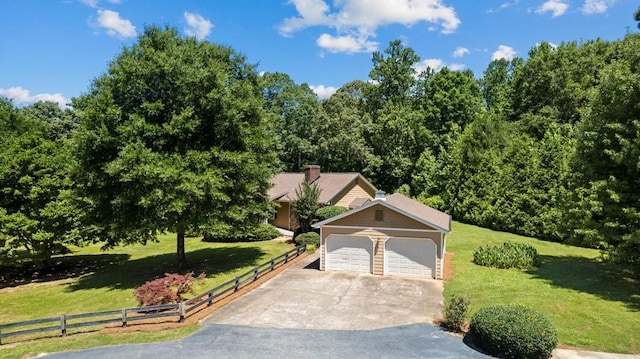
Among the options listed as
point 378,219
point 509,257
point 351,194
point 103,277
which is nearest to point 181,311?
point 378,219

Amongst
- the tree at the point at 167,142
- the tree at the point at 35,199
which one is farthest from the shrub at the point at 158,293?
the tree at the point at 35,199

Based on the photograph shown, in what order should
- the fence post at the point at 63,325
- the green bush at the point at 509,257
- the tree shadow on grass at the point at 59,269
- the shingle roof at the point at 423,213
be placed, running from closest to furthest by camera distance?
1. the fence post at the point at 63,325
2. the shingle roof at the point at 423,213
3. the green bush at the point at 509,257
4. the tree shadow on grass at the point at 59,269

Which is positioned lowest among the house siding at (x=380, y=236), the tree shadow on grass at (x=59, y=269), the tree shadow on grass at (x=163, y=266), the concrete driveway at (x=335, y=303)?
the tree shadow on grass at (x=59, y=269)

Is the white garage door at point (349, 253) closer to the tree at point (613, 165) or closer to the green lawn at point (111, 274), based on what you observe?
the green lawn at point (111, 274)

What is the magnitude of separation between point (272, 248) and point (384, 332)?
56.6 ft

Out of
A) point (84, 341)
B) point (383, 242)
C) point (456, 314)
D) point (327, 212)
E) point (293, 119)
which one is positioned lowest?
point (84, 341)

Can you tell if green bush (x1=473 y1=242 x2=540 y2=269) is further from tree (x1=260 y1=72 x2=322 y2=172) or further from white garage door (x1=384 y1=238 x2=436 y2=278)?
tree (x1=260 y1=72 x2=322 y2=172)

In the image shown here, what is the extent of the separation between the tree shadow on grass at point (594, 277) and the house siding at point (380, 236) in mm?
4851

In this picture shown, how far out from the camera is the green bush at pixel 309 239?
28625 millimetres

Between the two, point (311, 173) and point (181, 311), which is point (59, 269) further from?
point (311, 173)

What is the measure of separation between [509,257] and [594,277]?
3.91 metres

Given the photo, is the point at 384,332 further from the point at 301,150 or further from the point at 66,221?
the point at 301,150

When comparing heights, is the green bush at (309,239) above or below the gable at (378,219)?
below

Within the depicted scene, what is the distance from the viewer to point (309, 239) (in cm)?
2877
